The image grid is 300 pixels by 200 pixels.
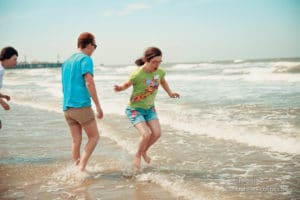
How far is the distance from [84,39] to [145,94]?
115cm

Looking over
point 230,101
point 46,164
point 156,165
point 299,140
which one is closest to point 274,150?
point 299,140

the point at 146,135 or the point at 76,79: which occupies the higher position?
the point at 76,79

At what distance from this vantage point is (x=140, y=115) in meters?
5.03

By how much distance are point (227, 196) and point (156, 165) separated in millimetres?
1562

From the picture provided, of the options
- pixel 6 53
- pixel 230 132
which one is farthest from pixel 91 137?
pixel 230 132

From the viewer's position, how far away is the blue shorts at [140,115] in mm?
5001

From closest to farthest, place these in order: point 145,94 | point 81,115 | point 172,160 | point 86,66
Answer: point 86,66, point 81,115, point 145,94, point 172,160

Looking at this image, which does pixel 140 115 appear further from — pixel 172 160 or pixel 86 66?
pixel 86 66

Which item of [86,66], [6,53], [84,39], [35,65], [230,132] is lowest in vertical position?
[35,65]

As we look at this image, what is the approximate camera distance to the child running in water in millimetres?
4816

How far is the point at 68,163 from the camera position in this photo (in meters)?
5.43

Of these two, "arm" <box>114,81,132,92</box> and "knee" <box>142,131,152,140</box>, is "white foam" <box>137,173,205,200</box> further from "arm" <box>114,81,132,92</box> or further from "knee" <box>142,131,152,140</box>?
"arm" <box>114,81,132,92</box>

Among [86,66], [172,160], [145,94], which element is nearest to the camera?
[86,66]

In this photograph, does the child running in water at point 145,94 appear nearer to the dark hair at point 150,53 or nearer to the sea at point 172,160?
the dark hair at point 150,53
